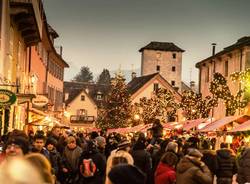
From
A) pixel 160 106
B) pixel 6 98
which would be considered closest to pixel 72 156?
pixel 6 98

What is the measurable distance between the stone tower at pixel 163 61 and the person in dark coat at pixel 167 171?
112m

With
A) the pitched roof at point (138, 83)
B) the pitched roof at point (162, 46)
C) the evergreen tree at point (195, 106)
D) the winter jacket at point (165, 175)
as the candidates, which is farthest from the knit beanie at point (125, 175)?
the pitched roof at point (162, 46)

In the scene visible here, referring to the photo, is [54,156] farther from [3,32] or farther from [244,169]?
[3,32]

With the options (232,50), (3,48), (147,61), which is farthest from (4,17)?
(147,61)

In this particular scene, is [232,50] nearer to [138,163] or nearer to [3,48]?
[3,48]

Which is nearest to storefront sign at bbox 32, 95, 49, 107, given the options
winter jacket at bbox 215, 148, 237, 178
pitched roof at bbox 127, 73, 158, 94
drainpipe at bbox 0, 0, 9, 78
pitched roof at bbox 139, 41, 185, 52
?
drainpipe at bbox 0, 0, 9, 78

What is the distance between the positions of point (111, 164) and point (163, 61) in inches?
4575

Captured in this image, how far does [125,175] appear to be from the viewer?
549cm

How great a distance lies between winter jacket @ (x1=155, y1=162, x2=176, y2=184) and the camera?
42.0 ft

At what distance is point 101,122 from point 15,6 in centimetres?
6926

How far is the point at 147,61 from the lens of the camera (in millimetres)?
125938

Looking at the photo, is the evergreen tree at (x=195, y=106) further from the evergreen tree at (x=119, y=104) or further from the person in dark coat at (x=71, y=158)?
the person in dark coat at (x=71, y=158)

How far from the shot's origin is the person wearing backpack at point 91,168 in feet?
39.6

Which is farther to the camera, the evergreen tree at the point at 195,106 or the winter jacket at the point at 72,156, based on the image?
the evergreen tree at the point at 195,106
